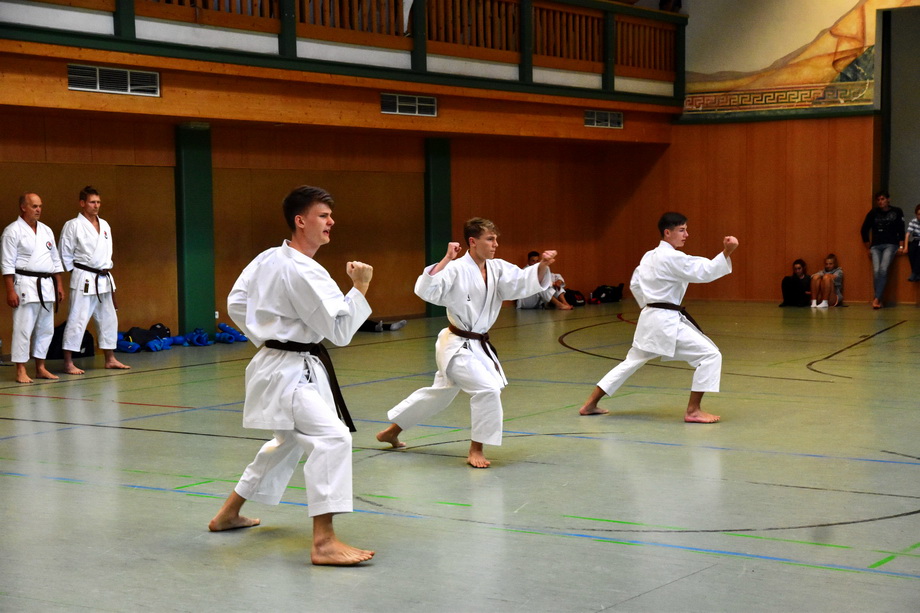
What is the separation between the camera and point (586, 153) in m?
20.2

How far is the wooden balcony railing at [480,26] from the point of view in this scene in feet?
40.9

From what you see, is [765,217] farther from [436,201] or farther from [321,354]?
[321,354]

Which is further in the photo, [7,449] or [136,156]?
[136,156]

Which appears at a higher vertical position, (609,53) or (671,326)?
(609,53)

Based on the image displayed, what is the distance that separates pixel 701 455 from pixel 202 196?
9.20 m

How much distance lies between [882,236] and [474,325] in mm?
12664

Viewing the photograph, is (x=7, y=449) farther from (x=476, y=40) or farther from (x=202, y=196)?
(x=476, y=40)

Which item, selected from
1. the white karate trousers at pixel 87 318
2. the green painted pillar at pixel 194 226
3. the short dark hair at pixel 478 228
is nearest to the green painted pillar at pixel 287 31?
the green painted pillar at pixel 194 226

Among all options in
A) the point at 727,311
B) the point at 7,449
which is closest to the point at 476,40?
the point at 727,311

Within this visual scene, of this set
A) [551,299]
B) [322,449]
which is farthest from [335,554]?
[551,299]

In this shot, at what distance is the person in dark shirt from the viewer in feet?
58.5

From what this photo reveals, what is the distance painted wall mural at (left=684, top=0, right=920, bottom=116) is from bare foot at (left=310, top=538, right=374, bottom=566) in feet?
50.4

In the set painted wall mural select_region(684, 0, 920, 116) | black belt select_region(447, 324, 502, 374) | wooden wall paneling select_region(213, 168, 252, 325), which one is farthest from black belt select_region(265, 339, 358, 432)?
painted wall mural select_region(684, 0, 920, 116)

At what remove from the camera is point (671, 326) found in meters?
7.68
